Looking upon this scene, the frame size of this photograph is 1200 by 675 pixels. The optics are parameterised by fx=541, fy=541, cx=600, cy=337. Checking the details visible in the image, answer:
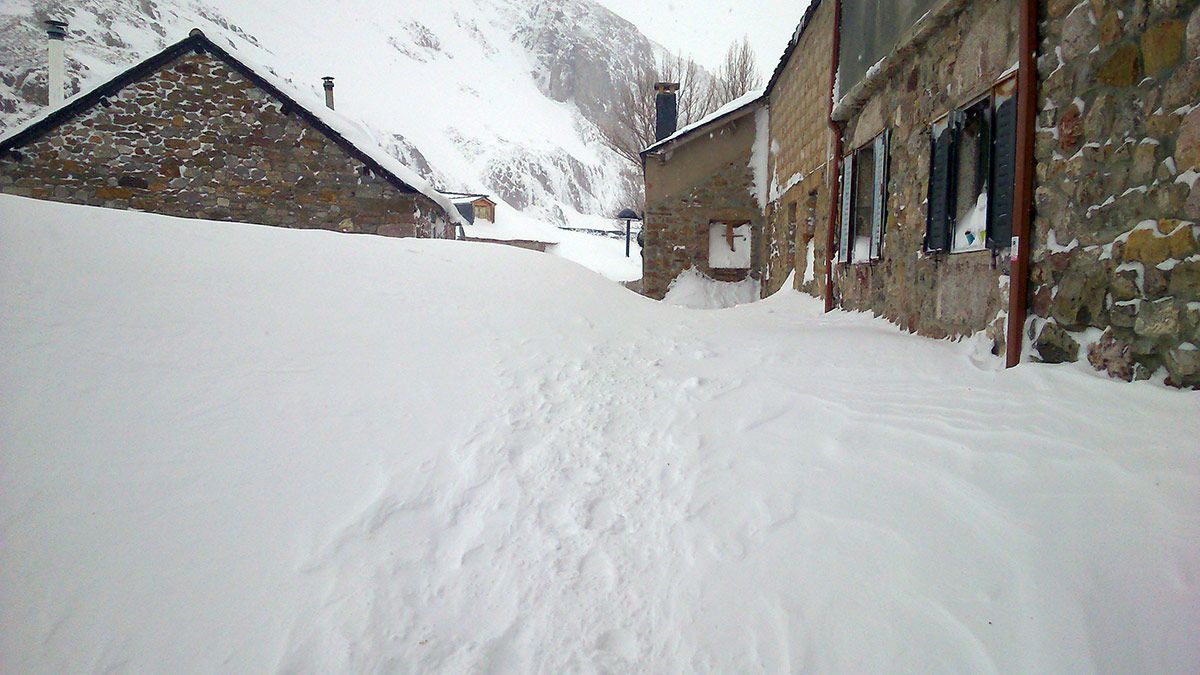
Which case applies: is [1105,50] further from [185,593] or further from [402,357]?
[185,593]

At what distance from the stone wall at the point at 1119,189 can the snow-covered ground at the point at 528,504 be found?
0.23 m

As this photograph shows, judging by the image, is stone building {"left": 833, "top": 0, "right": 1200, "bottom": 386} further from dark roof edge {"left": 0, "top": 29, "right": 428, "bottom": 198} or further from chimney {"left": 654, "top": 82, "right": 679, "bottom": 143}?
chimney {"left": 654, "top": 82, "right": 679, "bottom": 143}

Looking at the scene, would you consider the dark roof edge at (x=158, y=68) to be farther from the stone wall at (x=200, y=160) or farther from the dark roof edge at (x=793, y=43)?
the dark roof edge at (x=793, y=43)

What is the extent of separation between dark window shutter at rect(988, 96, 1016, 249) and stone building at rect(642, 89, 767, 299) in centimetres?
823

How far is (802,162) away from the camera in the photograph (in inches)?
352

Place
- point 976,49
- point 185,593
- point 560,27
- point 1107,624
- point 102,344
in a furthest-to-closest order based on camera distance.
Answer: point 560,27 < point 976,49 < point 102,344 < point 185,593 < point 1107,624

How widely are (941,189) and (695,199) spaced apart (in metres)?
7.94

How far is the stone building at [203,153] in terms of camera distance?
9109 mm

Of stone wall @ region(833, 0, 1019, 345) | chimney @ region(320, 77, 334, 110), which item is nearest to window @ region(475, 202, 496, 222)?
chimney @ region(320, 77, 334, 110)

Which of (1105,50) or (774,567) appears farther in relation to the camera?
(1105,50)

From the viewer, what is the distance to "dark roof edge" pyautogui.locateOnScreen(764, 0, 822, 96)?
8102 millimetres

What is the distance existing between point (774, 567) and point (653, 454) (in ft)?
3.02

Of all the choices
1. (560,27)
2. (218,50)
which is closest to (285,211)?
(218,50)

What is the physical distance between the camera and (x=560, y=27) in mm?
99812
